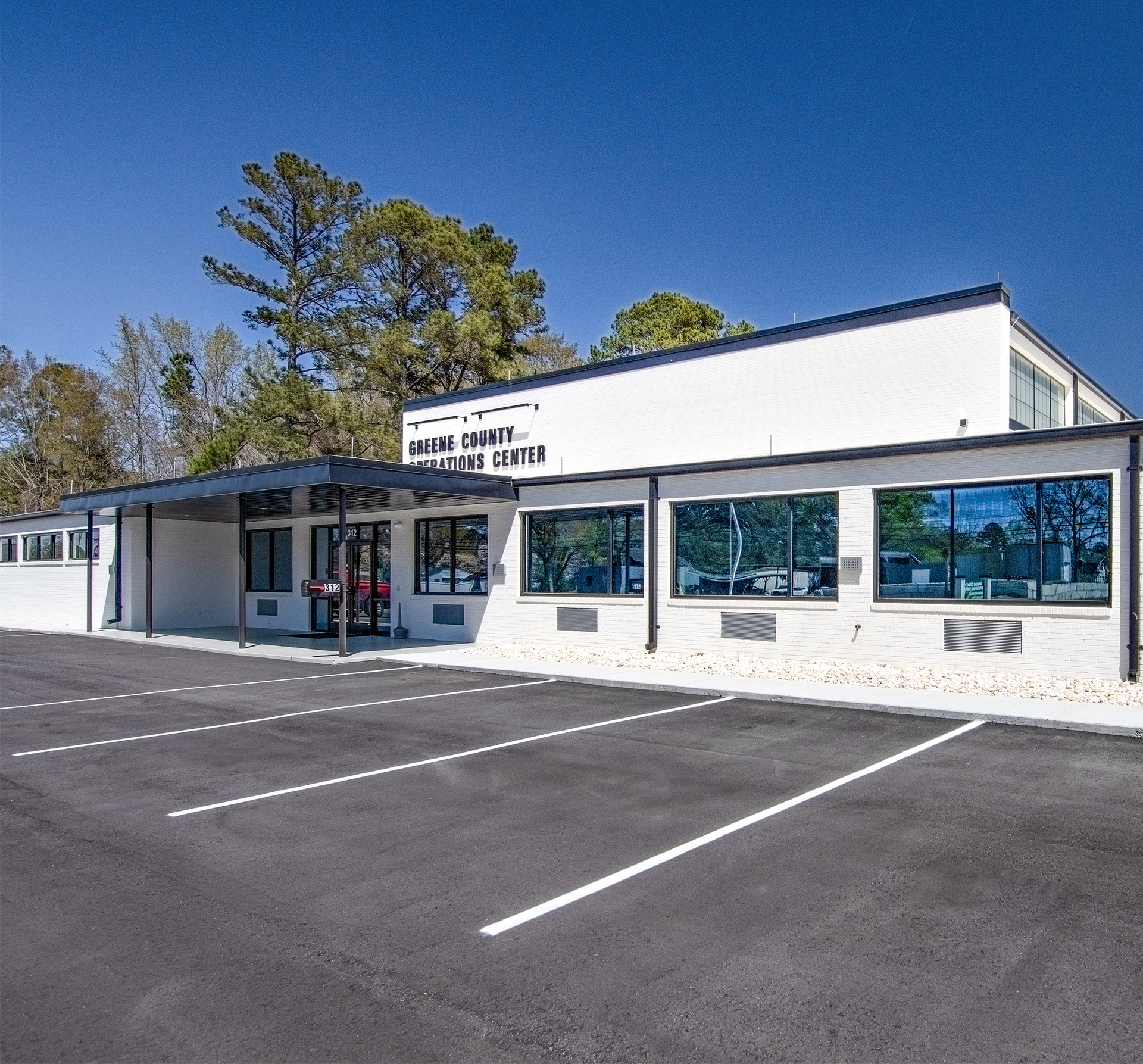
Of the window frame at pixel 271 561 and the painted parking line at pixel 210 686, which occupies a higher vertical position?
the window frame at pixel 271 561

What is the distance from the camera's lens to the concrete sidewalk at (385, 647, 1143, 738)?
9.53 m

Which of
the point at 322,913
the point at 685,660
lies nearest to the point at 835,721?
the point at 685,660

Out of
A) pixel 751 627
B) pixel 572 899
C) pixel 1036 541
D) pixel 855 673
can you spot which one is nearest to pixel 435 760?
pixel 572 899

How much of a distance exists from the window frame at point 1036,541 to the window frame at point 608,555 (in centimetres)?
421

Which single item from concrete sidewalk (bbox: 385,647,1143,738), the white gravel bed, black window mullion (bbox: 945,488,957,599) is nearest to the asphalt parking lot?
concrete sidewalk (bbox: 385,647,1143,738)

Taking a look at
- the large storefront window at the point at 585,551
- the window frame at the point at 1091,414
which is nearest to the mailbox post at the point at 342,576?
the large storefront window at the point at 585,551

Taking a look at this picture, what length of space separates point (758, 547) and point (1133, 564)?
5.42 m

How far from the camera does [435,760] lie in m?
8.04

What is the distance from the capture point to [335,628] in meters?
21.9

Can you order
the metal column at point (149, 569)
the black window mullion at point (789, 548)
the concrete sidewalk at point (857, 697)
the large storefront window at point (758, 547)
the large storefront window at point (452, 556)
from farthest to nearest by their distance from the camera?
the metal column at point (149, 569) → the large storefront window at point (452, 556) → the black window mullion at point (789, 548) → the large storefront window at point (758, 547) → the concrete sidewalk at point (857, 697)

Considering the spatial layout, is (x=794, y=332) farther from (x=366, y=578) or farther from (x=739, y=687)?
(x=366, y=578)

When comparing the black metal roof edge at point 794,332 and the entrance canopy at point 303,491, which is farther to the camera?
the entrance canopy at point 303,491

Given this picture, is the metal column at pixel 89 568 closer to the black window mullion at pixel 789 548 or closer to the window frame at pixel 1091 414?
the black window mullion at pixel 789 548

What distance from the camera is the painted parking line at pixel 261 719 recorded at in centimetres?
867
